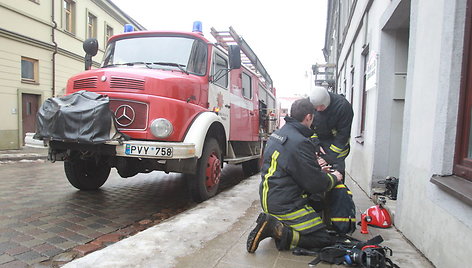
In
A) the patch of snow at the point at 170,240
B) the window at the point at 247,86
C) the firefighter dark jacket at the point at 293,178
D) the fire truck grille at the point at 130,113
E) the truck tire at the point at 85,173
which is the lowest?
the patch of snow at the point at 170,240

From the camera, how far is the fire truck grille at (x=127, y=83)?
4.27 meters

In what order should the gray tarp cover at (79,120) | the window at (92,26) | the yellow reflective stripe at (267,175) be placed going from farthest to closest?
the window at (92,26) → the gray tarp cover at (79,120) → the yellow reflective stripe at (267,175)

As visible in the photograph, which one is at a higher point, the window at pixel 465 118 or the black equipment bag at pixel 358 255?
the window at pixel 465 118

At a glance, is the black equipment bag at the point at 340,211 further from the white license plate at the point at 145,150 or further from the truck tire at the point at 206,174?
the truck tire at the point at 206,174

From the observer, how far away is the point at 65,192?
5.38m

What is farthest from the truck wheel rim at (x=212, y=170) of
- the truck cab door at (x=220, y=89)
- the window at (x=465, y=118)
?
the window at (x=465, y=118)

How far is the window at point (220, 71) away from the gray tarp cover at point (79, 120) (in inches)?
83.4

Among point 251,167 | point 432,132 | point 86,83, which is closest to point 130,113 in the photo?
point 86,83

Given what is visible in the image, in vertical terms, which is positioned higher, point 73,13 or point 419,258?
point 73,13

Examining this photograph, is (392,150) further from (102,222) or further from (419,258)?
(102,222)

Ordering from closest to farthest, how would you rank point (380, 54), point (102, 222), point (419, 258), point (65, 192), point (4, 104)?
1. point (419, 258)
2. point (102, 222)
3. point (380, 54)
4. point (65, 192)
5. point (4, 104)

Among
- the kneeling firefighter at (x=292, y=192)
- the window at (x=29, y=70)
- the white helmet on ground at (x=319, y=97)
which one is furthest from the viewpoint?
the window at (x=29, y=70)

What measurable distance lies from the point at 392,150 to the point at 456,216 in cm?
272

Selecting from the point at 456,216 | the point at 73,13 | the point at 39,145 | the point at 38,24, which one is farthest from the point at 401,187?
the point at 73,13
